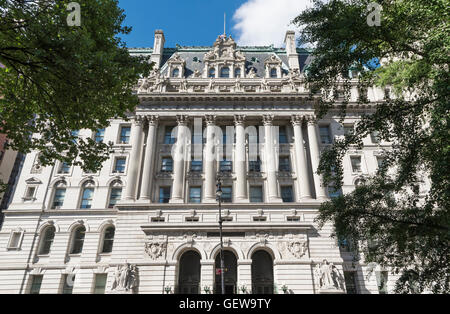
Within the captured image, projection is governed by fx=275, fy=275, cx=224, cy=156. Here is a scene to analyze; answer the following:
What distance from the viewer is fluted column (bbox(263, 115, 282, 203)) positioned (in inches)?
1118

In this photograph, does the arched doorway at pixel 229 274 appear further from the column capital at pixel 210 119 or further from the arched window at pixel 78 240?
the arched window at pixel 78 240

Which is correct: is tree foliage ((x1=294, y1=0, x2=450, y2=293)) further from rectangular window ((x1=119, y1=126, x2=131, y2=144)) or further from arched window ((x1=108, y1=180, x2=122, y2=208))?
rectangular window ((x1=119, y1=126, x2=131, y2=144))

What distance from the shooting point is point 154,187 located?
97.6 ft

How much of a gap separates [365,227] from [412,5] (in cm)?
991

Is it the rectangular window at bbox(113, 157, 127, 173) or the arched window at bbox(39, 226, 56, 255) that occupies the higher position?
A: the rectangular window at bbox(113, 157, 127, 173)

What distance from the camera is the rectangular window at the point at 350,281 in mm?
26797

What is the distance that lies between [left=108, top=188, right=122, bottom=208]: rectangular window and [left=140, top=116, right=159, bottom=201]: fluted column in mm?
4257

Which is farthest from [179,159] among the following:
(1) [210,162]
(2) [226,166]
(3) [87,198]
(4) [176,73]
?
(4) [176,73]

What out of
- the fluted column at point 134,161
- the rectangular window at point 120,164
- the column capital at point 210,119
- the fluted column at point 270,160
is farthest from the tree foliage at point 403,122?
the rectangular window at point 120,164

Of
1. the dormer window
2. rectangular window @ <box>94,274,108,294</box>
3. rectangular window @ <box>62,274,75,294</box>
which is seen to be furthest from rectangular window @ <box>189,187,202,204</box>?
the dormer window

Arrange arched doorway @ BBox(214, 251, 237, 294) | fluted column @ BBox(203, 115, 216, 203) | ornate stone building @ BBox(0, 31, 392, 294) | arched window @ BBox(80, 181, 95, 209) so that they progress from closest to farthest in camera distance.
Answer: arched doorway @ BBox(214, 251, 237, 294) → ornate stone building @ BBox(0, 31, 392, 294) → fluted column @ BBox(203, 115, 216, 203) → arched window @ BBox(80, 181, 95, 209)

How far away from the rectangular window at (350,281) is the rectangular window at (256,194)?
11.0 metres

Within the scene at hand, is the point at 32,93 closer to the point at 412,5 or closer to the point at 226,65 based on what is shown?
the point at 412,5
